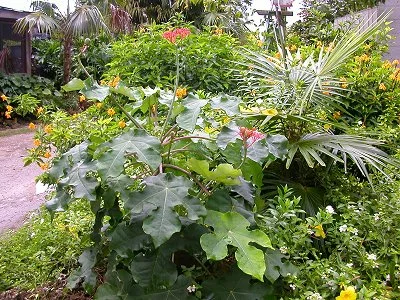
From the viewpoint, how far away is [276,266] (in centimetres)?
166

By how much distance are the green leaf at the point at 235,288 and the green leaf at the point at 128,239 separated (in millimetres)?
294

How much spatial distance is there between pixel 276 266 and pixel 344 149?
853 mm

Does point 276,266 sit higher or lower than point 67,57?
higher

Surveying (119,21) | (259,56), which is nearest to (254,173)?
(259,56)

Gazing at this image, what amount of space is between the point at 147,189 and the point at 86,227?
1.02 metres

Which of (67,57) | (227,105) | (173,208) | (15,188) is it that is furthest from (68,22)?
(173,208)

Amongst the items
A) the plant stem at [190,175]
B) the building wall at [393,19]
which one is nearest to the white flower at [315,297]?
the plant stem at [190,175]

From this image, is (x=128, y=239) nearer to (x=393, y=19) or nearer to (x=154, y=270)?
(x=154, y=270)

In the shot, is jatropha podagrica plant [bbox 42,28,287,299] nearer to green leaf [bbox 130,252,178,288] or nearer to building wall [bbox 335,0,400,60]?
green leaf [bbox 130,252,178,288]

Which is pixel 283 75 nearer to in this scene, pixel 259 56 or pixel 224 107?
pixel 259 56

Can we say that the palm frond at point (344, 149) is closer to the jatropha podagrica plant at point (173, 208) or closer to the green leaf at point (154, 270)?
the jatropha podagrica plant at point (173, 208)

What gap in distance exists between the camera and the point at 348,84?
326 centimetres

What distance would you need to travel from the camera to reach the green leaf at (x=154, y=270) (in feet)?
5.25

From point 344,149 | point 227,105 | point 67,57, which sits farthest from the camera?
point 67,57
